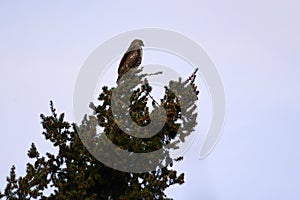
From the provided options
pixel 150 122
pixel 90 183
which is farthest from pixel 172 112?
pixel 90 183

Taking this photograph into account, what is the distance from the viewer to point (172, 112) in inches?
633

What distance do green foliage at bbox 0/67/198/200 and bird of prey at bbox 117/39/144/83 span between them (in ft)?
2.87

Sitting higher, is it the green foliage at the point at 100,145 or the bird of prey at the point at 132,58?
the bird of prey at the point at 132,58

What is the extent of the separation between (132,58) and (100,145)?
3.39 meters

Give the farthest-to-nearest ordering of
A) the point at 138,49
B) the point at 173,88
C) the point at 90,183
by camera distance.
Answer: the point at 138,49, the point at 173,88, the point at 90,183

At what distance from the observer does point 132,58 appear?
1788 cm

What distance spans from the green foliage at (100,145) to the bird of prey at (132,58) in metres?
0.87

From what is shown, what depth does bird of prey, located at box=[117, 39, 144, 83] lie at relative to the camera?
686 inches

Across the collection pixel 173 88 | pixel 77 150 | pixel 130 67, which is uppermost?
pixel 130 67

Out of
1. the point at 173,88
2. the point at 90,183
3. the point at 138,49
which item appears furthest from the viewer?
the point at 138,49

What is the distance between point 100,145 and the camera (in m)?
15.5

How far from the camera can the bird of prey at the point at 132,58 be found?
1742 centimetres

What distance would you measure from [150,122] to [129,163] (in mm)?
1178

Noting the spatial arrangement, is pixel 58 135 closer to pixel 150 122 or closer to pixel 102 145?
pixel 102 145
